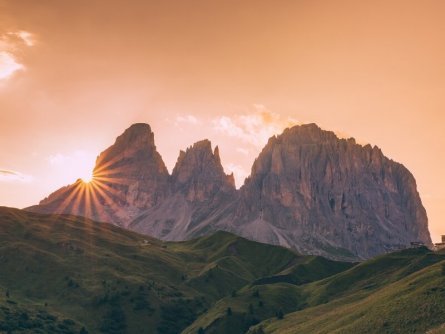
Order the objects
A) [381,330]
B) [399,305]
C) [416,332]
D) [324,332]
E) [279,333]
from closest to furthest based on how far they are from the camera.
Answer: [416,332] → [381,330] → [399,305] → [324,332] → [279,333]

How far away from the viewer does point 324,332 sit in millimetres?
A: 164000

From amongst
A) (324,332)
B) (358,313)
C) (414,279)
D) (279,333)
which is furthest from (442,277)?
(279,333)

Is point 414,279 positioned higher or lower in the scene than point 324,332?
higher

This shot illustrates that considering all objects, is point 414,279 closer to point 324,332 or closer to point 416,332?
point 324,332

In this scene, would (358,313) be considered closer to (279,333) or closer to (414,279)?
(414,279)

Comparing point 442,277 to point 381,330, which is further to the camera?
point 442,277

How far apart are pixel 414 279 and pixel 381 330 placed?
3781 cm

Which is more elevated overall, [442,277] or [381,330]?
[442,277]

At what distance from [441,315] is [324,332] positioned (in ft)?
135

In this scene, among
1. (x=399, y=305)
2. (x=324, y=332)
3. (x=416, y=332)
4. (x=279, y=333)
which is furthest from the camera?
(x=279, y=333)

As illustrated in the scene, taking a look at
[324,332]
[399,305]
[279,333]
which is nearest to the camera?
[399,305]

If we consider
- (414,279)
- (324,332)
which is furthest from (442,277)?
(324,332)

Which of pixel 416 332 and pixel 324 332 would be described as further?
pixel 324 332

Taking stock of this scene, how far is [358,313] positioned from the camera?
6481 inches
